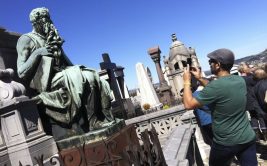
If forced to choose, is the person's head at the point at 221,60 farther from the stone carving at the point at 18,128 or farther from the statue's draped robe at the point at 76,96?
the stone carving at the point at 18,128

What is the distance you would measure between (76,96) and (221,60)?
2394 mm

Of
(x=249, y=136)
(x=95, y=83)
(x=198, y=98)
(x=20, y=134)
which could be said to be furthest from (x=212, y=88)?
(x=20, y=134)

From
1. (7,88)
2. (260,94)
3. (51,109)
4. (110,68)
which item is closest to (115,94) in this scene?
(110,68)

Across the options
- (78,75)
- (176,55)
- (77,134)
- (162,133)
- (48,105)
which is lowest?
(162,133)

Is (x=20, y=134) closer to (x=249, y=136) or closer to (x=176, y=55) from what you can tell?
(x=249, y=136)

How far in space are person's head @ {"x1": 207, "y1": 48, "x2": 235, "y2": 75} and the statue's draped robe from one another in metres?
2.21

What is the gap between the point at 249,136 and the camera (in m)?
3.46

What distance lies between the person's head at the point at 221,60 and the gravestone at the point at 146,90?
14.1m

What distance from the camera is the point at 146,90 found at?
18.1 metres

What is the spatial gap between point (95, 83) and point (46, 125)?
3.25 ft

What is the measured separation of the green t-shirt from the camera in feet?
11.1

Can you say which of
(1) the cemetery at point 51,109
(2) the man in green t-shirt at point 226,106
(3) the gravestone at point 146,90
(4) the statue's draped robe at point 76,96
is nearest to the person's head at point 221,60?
(2) the man in green t-shirt at point 226,106

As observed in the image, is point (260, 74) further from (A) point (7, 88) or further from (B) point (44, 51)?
(A) point (7, 88)

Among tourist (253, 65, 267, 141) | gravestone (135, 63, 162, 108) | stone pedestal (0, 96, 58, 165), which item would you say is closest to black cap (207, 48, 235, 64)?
stone pedestal (0, 96, 58, 165)
